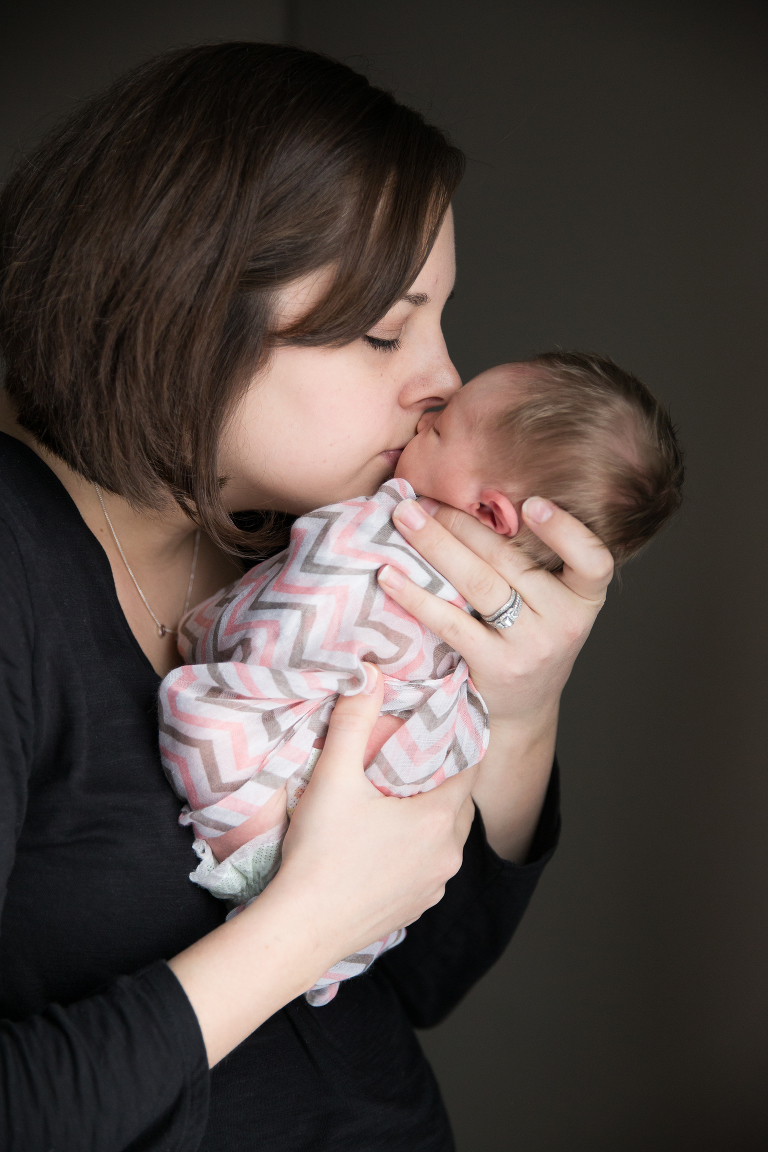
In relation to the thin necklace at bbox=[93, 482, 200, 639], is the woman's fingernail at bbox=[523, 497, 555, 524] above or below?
above

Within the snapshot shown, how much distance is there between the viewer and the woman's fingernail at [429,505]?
1185 millimetres

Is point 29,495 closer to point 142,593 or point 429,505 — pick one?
point 142,593

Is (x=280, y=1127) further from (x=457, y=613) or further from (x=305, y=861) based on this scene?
(x=457, y=613)

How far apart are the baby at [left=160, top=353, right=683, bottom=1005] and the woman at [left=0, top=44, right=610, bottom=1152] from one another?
0.04 m

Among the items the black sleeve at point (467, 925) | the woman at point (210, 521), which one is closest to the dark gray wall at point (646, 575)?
the black sleeve at point (467, 925)

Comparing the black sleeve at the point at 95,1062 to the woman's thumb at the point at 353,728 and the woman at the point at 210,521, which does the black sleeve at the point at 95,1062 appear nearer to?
the woman at the point at 210,521

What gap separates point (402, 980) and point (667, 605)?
792mm

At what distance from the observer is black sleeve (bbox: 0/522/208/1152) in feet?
2.54

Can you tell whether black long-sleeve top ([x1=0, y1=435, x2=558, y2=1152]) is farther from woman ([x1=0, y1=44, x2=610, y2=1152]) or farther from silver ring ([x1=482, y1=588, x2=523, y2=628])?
silver ring ([x1=482, y1=588, x2=523, y2=628])

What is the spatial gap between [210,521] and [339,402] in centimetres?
23

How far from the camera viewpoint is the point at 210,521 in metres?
1.16

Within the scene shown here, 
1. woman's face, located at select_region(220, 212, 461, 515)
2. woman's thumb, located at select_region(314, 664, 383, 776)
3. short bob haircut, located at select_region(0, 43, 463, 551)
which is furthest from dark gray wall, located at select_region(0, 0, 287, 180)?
woman's thumb, located at select_region(314, 664, 383, 776)

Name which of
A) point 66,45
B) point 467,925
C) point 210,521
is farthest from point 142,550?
point 66,45

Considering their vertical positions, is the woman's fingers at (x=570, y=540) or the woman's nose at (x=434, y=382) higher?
the woman's nose at (x=434, y=382)
